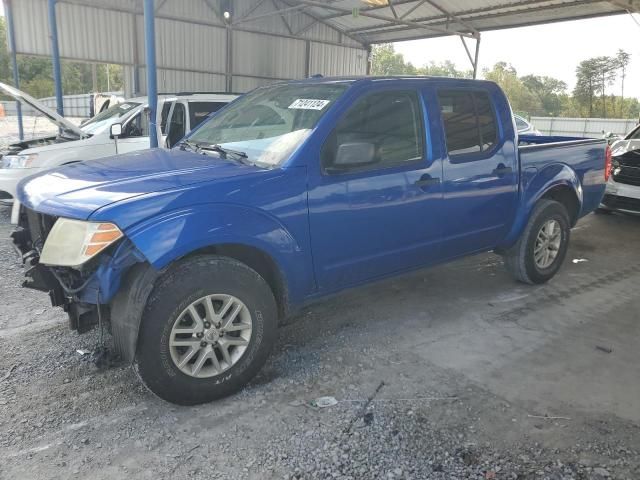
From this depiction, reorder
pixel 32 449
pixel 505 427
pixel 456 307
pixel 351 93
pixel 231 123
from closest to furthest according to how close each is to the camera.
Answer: pixel 32 449, pixel 505 427, pixel 351 93, pixel 231 123, pixel 456 307

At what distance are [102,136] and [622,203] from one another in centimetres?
786

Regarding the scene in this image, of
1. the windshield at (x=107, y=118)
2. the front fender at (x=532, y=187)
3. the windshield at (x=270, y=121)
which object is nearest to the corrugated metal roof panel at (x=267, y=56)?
the windshield at (x=107, y=118)

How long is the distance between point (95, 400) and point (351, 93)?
8.03 ft

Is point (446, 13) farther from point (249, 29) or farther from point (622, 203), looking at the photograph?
point (622, 203)

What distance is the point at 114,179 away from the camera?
117 inches

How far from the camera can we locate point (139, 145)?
7910 millimetres

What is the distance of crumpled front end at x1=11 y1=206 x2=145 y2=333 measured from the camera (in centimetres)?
260

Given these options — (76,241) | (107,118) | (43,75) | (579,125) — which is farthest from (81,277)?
(43,75)

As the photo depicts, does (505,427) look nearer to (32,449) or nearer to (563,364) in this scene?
(563,364)

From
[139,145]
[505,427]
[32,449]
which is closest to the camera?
[32,449]

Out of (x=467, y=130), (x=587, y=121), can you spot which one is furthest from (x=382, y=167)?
(x=587, y=121)

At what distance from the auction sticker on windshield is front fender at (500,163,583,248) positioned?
210 centimetres

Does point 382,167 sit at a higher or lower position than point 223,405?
higher

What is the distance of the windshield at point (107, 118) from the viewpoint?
7.91m
